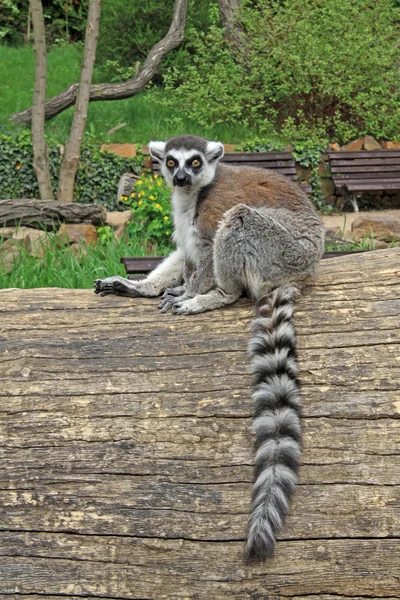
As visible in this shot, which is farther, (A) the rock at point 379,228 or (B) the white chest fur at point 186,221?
(A) the rock at point 379,228

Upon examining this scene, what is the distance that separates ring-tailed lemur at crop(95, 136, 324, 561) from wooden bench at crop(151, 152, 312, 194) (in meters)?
5.48

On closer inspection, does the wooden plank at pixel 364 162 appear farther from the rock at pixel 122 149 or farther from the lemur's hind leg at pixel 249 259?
the lemur's hind leg at pixel 249 259

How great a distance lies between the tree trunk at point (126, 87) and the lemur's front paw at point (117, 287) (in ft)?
26.9

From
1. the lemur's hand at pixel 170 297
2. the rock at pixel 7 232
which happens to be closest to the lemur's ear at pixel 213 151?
the lemur's hand at pixel 170 297

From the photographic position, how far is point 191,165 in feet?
11.8

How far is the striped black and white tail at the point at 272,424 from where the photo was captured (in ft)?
7.54

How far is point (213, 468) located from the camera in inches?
99.3

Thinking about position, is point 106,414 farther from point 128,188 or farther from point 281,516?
point 128,188

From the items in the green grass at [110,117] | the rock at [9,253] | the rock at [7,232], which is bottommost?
the rock at [9,253]

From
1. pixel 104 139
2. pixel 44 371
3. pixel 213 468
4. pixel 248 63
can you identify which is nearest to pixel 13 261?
pixel 44 371

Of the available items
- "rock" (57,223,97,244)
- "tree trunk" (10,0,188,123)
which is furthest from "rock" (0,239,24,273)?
"tree trunk" (10,0,188,123)

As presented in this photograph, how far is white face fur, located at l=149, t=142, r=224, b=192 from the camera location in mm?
3561

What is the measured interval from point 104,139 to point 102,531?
9089 millimetres

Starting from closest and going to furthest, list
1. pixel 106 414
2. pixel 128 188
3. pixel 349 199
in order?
pixel 106 414 < pixel 128 188 < pixel 349 199
